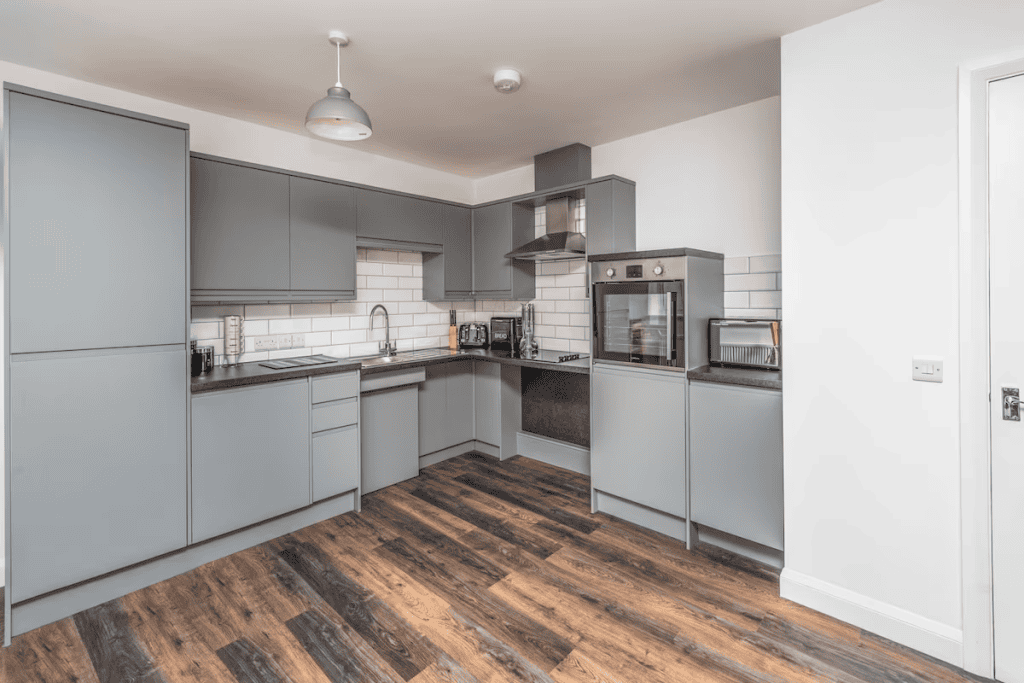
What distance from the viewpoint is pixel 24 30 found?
2.12 meters

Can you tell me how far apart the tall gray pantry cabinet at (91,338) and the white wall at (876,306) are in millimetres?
2921

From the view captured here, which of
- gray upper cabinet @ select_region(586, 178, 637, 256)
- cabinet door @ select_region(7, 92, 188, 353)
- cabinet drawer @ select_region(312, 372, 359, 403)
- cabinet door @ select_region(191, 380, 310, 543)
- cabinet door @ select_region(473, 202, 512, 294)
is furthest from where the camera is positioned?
cabinet door @ select_region(473, 202, 512, 294)

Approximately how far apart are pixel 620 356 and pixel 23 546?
2.95 meters

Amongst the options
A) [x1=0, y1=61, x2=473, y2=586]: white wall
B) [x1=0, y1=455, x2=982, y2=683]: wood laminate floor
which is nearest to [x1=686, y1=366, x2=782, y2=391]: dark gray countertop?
[x1=0, y1=455, x2=982, y2=683]: wood laminate floor

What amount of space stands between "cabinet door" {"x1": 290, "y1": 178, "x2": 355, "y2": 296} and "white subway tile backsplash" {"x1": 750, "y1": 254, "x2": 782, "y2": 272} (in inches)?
104

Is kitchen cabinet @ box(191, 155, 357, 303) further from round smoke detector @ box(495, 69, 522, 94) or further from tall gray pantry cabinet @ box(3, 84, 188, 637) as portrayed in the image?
round smoke detector @ box(495, 69, 522, 94)

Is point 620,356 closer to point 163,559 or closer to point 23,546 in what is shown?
point 163,559

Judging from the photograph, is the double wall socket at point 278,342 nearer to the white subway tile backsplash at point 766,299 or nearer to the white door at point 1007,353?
the white subway tile backsplash at point 766,299

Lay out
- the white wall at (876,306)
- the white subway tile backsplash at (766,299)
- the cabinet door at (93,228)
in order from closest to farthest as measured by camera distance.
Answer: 1. the white wall at (876,306)
2. the cabinet door at (93,228)
3. the white subway tile backsplash at (766,299)

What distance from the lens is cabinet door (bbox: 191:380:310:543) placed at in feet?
8.25

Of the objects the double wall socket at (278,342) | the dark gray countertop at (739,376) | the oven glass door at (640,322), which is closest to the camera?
the dark gray countertop at (739,376)

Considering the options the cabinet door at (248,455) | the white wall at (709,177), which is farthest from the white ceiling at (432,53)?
the cabinet door at (248,455)

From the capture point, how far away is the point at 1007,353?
5.64ft

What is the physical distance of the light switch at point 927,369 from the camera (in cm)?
183
